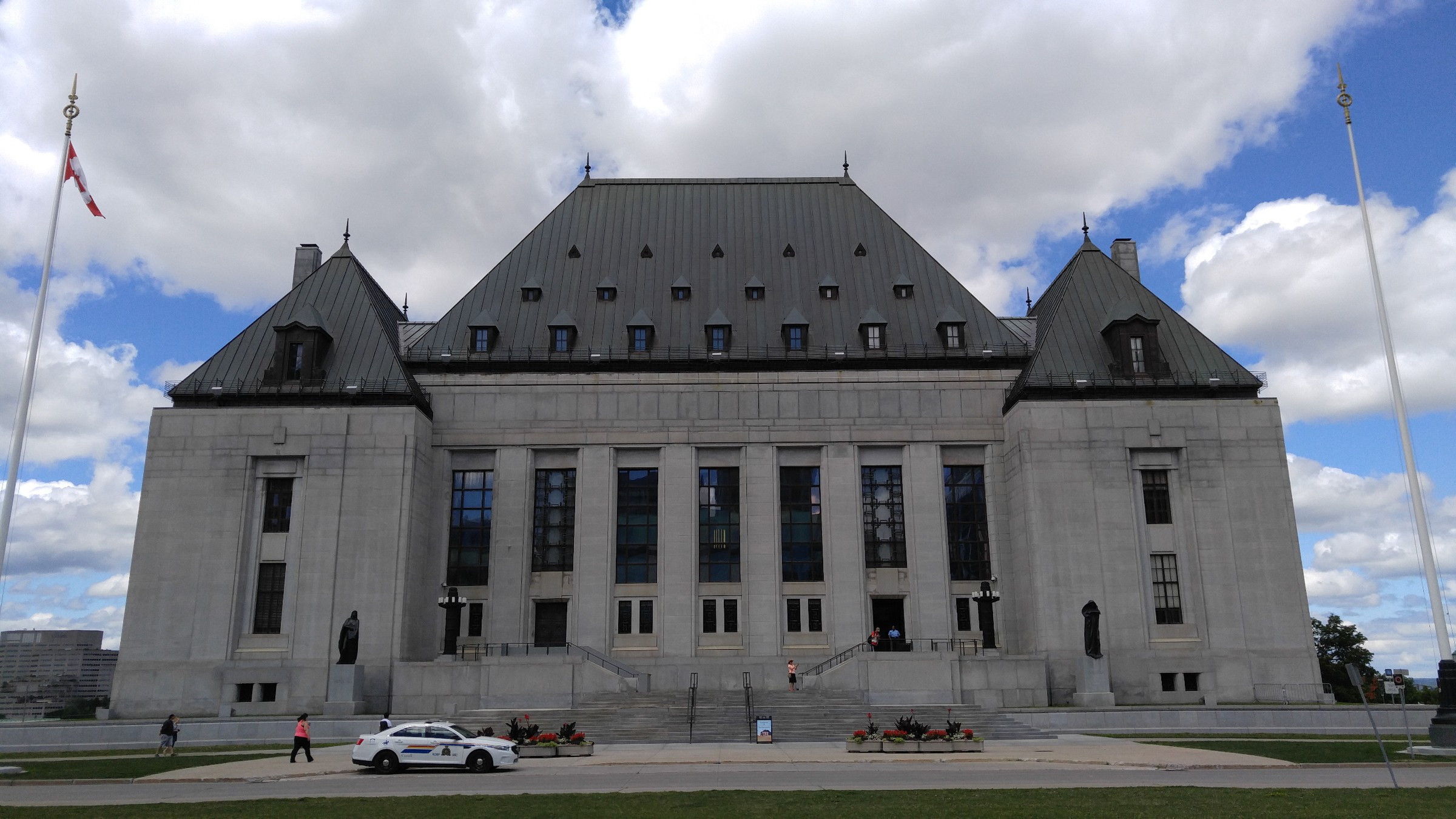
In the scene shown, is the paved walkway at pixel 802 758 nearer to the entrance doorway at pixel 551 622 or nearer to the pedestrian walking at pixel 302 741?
the pedestrian walking at pixel 302 741

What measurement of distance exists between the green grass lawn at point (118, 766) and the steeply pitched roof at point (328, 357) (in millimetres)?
19252

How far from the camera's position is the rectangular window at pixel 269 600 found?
43.3 metres

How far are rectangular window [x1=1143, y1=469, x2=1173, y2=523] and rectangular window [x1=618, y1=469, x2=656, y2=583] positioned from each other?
72.8 ft

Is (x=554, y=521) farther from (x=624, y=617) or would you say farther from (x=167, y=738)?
(x=167, y=738)

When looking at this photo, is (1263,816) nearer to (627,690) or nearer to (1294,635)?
(627,690)

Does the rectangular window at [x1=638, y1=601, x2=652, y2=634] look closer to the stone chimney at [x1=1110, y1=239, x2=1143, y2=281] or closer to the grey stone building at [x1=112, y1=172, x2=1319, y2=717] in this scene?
the grey stone building at [x1=112, y1=172, x2=1319, y2=717]

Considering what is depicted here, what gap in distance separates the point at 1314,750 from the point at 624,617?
28091 millimetres

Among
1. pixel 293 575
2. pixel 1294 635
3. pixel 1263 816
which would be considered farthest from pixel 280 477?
pixel 1294 635

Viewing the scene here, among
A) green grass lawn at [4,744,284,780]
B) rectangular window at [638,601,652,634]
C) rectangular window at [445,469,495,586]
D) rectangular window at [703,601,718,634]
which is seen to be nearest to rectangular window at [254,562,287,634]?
rectangular window at [445,469,495,586]

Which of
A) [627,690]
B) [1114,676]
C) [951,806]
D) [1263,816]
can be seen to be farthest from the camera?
[1114,676]

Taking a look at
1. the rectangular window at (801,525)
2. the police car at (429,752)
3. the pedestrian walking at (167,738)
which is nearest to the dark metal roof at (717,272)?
the rectangular window at (801,525)

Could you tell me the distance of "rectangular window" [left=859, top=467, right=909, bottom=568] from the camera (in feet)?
154

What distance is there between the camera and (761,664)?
44.4m

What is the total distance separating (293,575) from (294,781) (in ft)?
74.7
